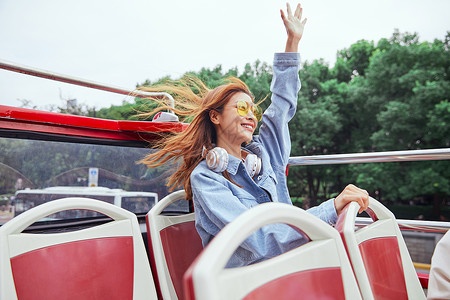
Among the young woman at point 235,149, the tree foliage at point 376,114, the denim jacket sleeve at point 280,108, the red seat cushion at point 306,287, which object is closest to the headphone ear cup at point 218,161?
the young woman at point 235,149

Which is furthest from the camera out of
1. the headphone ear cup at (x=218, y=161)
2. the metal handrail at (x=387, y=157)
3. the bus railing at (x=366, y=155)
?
the metal handrail at (x=387, y=157)

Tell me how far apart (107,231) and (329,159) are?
5.33 ft

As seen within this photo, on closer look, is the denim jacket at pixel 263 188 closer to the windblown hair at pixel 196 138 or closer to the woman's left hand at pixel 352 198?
the woman's left hand at pixel 352 198

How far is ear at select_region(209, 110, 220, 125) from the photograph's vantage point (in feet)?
5.60

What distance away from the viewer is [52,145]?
69.7 inches

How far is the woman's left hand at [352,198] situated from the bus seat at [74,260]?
2.45ft

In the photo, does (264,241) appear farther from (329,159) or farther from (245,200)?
(329,159)

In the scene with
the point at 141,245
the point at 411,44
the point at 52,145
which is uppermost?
the point at 411,44

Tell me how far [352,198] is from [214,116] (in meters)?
0.77

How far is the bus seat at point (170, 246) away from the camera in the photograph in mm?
1429

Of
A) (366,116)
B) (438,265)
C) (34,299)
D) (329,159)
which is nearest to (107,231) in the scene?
(34,299)

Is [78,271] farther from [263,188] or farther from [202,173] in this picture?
[263,188]

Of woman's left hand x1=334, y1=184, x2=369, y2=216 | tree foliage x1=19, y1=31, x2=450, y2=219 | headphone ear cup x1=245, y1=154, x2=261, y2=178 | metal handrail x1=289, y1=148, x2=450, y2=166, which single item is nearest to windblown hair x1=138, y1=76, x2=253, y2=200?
headphone ear cup x1=245, y1=154, x2=261, y2=178

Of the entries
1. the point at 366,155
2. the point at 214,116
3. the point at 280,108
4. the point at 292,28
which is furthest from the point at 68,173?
the point at 366,155
